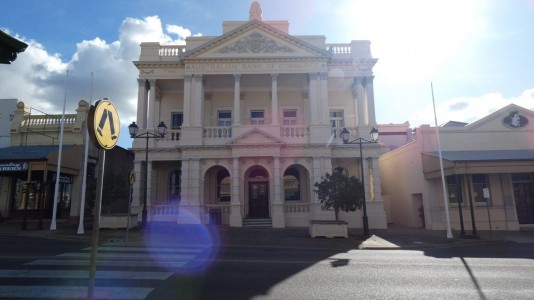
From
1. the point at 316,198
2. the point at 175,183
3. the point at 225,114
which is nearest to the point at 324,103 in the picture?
the point at 316,198

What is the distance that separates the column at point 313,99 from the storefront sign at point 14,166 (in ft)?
55.0

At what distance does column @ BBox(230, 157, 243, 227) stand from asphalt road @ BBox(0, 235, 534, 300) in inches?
356

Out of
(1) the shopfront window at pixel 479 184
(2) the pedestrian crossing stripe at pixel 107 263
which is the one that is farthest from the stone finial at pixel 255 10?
(2) the pedestrian crossing stripe at pixel 107 263

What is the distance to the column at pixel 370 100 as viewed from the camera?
23.6m

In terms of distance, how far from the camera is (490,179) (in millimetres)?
21031

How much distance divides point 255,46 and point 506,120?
1641 cm

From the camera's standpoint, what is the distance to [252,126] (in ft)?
74.0

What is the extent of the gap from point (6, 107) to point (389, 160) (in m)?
27.8

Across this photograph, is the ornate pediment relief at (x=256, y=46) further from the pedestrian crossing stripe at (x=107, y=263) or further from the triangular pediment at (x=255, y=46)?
the pedestrian crossing stripe at (x=107, y=263)

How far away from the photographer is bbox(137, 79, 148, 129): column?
23812 millimetres

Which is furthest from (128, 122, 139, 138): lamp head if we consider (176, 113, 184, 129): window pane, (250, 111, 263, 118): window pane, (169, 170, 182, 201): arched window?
(250, 111, 263, 118): window pane

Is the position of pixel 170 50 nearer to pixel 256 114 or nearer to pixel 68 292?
pixel 256 114

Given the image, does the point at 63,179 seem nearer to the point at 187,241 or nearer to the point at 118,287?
the point at 187,241

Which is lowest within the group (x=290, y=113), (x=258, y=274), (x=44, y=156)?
(x=258, y=274)
